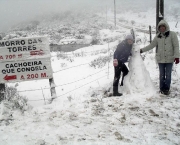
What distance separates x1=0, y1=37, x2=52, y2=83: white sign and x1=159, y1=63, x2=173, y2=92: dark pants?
3165 mm

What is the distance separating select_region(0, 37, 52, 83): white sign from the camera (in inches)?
206

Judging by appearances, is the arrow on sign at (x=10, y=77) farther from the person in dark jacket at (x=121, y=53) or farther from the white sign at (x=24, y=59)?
the person in dark jacket at (x=121, y=53)

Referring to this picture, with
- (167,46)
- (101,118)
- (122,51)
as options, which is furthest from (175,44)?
(101,118)

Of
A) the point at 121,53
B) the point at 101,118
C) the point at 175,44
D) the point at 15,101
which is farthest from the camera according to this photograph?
the point at 121,53

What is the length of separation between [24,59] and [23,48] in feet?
0.95

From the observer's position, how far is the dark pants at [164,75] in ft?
18.6

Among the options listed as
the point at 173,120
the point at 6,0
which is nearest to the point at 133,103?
the point at 173,120

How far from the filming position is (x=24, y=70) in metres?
5.43

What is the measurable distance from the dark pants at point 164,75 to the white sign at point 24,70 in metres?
3.16

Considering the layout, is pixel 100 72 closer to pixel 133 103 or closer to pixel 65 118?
pixel 133 103

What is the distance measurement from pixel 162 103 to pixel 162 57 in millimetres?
1325

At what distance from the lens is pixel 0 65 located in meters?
5.30

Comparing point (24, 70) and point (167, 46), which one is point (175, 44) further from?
point (24, 70)

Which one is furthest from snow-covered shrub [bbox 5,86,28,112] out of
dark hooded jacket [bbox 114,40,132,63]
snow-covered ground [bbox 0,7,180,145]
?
dark hooded jacket [bbox 114,40,132,63]
